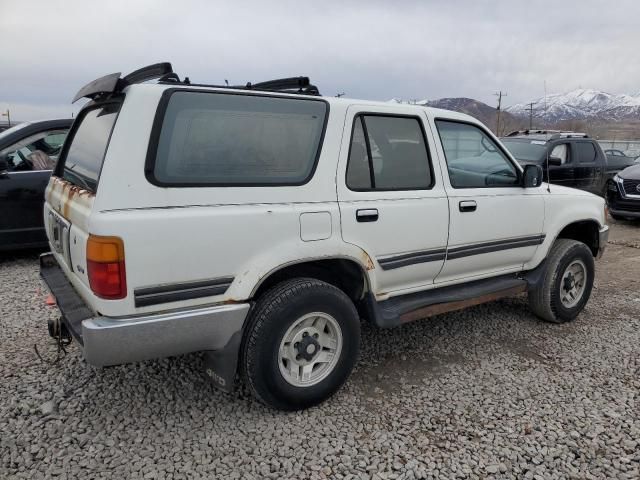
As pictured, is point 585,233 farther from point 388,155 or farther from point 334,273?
point 334,273

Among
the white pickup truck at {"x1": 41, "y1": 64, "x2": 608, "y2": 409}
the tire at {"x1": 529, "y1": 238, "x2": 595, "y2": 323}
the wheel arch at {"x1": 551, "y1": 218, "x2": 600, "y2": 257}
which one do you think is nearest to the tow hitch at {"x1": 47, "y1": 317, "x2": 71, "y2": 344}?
the white pickup truck at {"x1": 41, "y1": 64, "x2": 608, "y2": 409}

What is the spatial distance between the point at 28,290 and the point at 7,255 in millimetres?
1796

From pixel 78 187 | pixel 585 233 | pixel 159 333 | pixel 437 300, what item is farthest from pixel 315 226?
pixel 585 233

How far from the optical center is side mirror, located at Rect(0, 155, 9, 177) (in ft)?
18.4

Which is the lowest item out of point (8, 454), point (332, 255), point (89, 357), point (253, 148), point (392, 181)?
point (8, 454)

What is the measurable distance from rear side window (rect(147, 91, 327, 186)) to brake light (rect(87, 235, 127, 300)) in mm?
377

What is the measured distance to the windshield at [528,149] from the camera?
937 centimetres

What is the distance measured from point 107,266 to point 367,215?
1.49 m

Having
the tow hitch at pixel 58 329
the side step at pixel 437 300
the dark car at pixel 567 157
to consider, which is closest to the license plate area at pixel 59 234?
the tow hitch at pixel 58 329

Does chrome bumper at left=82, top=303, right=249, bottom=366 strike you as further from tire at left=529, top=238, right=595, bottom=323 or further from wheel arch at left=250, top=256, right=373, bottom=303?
tire at left=529, top=238, right=595, bottom=323

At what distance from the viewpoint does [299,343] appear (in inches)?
115

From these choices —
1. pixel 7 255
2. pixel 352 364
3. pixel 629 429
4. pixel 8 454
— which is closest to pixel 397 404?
pixel 352 364

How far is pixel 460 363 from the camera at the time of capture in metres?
3.72

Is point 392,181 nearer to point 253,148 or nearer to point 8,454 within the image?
point 253,148
